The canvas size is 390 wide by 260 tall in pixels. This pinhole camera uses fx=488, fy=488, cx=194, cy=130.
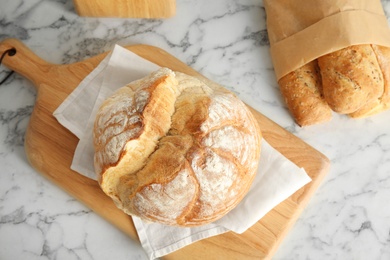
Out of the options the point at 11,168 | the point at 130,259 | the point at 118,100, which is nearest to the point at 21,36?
the point at 11,168

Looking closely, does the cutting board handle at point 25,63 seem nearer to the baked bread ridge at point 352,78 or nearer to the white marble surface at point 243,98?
the white marble surface at point 243,98

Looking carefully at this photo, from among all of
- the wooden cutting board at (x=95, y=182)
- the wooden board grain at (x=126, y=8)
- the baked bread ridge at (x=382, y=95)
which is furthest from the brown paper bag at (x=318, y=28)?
the wooden board grain at (x=126, y=8)

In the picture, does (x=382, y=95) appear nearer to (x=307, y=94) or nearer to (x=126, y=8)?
(x=307, y=94)

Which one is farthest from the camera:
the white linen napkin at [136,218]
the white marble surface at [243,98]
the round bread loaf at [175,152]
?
the white marble surface at [243,98]

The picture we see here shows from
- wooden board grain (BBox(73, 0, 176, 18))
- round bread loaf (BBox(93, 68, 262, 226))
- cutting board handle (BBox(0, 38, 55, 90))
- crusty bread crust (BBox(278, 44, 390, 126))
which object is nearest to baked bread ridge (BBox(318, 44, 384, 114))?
crusty bread crust (BBox(278, 44, 390, 126))

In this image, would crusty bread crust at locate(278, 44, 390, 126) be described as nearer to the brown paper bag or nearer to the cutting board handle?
the brown paper bag

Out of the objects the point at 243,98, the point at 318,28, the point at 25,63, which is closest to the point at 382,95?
the point at 318,28
